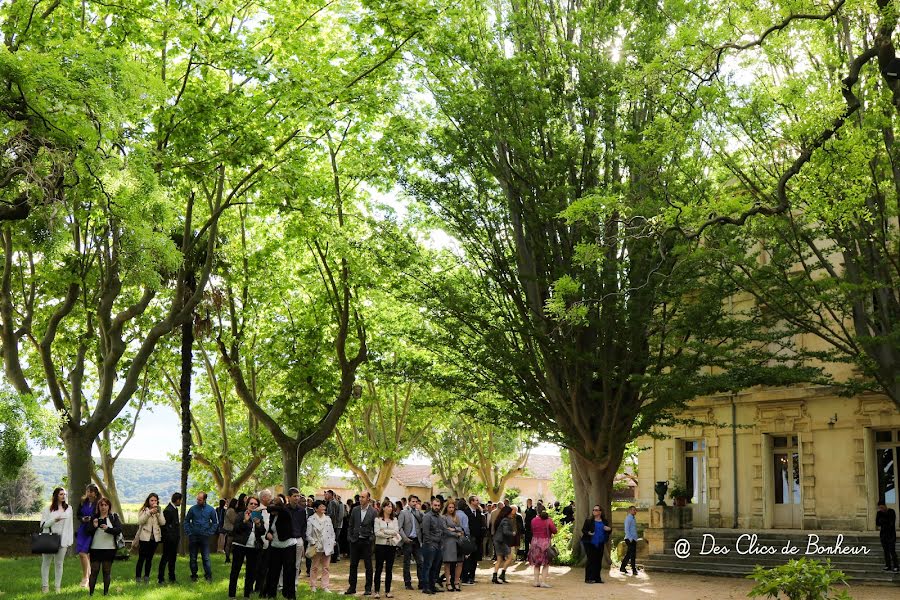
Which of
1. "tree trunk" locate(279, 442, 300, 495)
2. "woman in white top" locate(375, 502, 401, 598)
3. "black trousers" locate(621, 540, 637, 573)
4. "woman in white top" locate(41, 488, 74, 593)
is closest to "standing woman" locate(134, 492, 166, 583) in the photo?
"woman in white top" locate(41, 488, 74, 593)

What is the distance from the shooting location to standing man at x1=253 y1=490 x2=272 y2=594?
13.7m

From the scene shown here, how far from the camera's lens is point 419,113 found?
22.5 meters

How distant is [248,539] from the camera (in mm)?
13727

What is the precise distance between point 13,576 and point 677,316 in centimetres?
1524

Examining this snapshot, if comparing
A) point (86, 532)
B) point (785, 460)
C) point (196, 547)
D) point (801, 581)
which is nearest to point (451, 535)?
point (196, 547)

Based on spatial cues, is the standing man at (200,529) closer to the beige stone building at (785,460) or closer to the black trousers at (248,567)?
the black trousers at (248,567)

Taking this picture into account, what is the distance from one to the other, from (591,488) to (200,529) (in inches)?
428

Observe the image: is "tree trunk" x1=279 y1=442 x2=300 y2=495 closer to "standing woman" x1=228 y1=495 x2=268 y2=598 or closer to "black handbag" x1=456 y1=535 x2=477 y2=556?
"black handbag" x1=456 y1=535 x2=477 y2=556

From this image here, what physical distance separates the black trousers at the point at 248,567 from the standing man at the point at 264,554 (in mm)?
139

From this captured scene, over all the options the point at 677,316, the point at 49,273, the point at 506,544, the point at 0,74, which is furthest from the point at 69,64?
the point at 677,316

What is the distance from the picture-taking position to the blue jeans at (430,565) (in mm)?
16547

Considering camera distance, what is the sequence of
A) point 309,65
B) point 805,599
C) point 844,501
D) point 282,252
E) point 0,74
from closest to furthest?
point 805,599 < point 0,74 < point 309,65 < point 844,501 < point 282,252

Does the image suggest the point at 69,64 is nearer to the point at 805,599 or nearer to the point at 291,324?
the point at 805,599

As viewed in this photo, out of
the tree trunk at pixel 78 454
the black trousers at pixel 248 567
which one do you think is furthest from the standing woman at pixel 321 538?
the tree trunk at pixel 78 454
